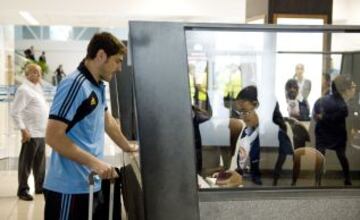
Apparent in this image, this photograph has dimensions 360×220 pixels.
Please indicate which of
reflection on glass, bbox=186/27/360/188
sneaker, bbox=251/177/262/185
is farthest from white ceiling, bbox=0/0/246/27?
sneaker, bbox=251/177/262/185

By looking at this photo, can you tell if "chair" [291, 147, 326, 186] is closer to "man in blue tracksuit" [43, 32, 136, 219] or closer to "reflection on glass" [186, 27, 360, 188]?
"reflection on glass" [186, 27, 360, 188]

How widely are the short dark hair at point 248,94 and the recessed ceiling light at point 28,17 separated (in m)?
6.66

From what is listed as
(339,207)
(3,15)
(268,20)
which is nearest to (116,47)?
(339,207)

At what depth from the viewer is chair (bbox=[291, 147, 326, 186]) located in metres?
2.24

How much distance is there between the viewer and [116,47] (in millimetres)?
2299

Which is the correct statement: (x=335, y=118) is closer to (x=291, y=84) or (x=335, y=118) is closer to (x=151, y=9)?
(x=291, y=84)

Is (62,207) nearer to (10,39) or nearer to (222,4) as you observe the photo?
(222,4)

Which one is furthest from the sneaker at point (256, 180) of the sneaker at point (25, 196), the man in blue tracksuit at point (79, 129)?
the sneaker at point (25, 196)

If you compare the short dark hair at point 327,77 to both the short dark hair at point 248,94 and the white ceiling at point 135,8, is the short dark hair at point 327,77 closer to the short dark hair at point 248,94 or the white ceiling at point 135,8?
the short dark hair at point 248,94

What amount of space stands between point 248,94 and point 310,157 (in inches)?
19.9

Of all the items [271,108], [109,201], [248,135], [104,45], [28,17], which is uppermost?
[28,17]

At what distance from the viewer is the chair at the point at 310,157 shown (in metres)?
2.24

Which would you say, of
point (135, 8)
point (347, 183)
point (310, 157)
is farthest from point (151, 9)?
point (347, 183)

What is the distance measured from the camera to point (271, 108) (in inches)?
93.5
